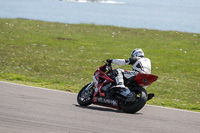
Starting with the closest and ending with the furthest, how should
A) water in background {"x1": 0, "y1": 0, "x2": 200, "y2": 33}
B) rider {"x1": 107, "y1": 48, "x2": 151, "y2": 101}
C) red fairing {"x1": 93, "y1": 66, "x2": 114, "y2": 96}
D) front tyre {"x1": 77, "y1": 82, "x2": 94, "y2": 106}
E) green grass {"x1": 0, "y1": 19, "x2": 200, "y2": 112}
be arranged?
rider {"x1": 107, "y1": 48, "x2": 151, "y2": 101}
red fairing {"x1": 93, "y1": 66, "x2": 114, "y2": 96}
front tyre {"x1": 77, "y1": 82, "x2": 94, "y2": 106}
green grass {"x1": 0, "y1": 19, "x2": 200, "y2": 112}
water in background {"x1": 0, "y1": 0, "x2": 200, "y2": 33}

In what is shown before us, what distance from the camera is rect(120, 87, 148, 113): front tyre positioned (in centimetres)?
881

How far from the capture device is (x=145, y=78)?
9062mm

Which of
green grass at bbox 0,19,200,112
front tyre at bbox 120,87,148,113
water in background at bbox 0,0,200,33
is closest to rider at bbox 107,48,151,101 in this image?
front tyre at bbox 120,87,148,113

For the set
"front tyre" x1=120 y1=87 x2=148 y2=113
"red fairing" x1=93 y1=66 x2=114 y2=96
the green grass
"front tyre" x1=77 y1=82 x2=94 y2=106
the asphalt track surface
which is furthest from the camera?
the green grass

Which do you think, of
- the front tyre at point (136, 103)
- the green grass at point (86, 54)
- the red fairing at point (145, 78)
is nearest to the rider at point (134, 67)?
the red fairing at point (145, 78)

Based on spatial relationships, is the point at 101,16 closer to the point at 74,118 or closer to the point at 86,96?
the point at 86,96

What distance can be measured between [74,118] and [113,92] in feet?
6.14

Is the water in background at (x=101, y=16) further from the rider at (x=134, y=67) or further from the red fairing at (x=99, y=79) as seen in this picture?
the rider at (x=134, y=67)

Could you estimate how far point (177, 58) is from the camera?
74.3 ft

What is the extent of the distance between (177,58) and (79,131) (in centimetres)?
1669

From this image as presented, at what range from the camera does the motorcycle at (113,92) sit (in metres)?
8.98

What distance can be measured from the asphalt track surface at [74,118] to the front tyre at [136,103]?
0.20 metres

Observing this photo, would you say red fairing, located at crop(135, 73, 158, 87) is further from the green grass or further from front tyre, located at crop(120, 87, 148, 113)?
the green grass

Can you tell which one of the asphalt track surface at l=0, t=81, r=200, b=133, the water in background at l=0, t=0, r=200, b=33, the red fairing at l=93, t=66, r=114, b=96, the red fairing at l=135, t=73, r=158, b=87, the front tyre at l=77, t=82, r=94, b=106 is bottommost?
the asphalt track surface at l=0, t=81, r=200, b=133
